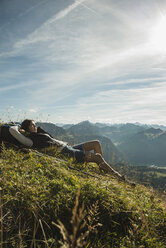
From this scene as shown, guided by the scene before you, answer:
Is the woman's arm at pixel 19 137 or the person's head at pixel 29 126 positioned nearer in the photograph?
the woman's arm at pixel 19 137

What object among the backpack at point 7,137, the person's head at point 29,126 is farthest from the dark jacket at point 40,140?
the person's head at point 29,126

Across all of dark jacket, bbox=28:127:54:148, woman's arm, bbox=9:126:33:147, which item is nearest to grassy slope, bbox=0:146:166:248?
woman's arm, bbox=9:126:33:147

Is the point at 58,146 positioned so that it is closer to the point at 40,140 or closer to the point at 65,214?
the point at 40,140

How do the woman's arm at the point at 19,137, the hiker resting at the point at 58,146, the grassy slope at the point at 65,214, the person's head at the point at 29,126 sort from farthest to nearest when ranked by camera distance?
the person's head at the point at 29,126, the hiker resting at the point at 58,146, the woman's arm at the point at 19,137, the grassy slope at the point at 65,214

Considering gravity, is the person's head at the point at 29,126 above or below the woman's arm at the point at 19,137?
above

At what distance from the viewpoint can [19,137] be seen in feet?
21.3

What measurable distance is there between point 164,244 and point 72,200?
1.84m

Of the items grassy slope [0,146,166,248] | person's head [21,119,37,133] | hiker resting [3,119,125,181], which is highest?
person's head [21,119,37,133]

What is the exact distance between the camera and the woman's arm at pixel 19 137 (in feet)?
→ 21.1

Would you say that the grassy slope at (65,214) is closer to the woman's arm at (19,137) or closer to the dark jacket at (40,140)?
the woman's arm at (19,137)

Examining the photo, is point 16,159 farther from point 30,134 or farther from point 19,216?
point 19,216

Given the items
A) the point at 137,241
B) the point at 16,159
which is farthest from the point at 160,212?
the point at 16,159

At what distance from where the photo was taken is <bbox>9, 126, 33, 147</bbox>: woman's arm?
642cm

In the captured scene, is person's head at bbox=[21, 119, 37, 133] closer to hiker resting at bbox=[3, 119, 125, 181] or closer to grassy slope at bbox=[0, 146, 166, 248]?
hiker resting at bbox=[3, 119, 125, 181]
